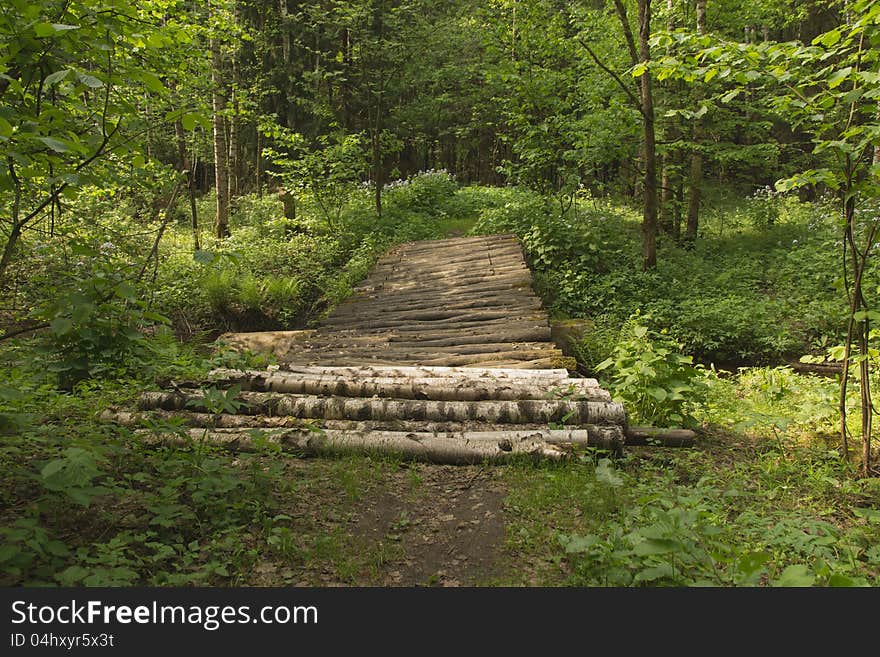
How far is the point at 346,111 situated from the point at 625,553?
75.9 feet

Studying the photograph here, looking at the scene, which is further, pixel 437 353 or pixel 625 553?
pixel 437 353

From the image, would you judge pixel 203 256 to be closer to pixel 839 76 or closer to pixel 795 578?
pixel 795 578

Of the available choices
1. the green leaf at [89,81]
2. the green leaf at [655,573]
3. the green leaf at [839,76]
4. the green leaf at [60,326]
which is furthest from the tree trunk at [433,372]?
the green leaf at [89,81]

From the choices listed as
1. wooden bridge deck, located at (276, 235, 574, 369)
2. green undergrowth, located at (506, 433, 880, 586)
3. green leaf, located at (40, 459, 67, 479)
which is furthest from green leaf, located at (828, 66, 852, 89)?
green leaf, located at (40, 459, 67, 479)

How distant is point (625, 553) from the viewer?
3.00 meters

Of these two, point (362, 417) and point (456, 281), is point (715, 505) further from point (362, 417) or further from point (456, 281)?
point (456, 281)

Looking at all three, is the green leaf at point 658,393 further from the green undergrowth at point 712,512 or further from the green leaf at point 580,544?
the green leaf at point 580,544

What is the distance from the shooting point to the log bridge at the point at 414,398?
494 cm

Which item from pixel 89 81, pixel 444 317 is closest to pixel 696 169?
pixel 444 317

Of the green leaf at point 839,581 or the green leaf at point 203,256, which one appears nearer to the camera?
the green leaf at point 839,581

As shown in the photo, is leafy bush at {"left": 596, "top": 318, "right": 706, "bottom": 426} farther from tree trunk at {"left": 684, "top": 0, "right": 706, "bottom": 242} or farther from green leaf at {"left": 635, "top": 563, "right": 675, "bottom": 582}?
tree trunk at {"left": 684, "top": 0, "right": 706, "bottom": 242}

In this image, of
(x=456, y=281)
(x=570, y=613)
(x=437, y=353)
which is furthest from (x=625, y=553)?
(x=456, y=281)

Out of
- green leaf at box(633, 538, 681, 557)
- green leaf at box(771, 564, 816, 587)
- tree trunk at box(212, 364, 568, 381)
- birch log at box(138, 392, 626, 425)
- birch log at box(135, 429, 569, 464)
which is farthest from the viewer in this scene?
tree trunk at box(212, 364, 568, 381)

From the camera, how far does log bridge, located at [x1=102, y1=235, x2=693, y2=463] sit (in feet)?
16.2
